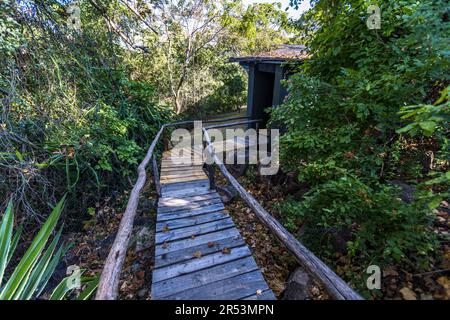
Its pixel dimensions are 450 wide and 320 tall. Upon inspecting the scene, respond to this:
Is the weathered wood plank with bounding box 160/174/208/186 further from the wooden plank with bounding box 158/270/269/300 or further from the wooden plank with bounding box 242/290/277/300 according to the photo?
the wooden plank with bounding box 242/290/277/300

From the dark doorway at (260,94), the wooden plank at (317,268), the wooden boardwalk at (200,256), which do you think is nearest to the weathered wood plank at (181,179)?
the wooden boardwalk at (200,256)

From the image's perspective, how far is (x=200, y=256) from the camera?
7.94 feet

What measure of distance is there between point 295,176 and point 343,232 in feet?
5.33

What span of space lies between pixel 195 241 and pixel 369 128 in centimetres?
264

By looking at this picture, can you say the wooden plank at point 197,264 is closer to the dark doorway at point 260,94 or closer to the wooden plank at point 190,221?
the wooden plank at point 190,221

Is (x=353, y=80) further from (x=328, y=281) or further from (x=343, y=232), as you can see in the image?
(x=328, y=281)

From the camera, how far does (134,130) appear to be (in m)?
6.38

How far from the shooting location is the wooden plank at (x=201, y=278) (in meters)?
2.00

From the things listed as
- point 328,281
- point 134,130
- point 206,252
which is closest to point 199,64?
point 134,130

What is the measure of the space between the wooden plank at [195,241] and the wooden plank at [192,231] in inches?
3.0

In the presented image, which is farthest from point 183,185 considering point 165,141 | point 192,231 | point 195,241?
point 165,141

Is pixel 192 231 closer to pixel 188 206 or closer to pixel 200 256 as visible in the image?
pixel 200 256

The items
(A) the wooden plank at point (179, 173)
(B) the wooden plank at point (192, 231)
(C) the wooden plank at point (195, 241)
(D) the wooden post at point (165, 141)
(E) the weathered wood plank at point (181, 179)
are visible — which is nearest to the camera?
(C) the wooden plank at point (195, 241)

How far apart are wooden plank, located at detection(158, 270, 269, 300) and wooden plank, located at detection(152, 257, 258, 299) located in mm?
45
